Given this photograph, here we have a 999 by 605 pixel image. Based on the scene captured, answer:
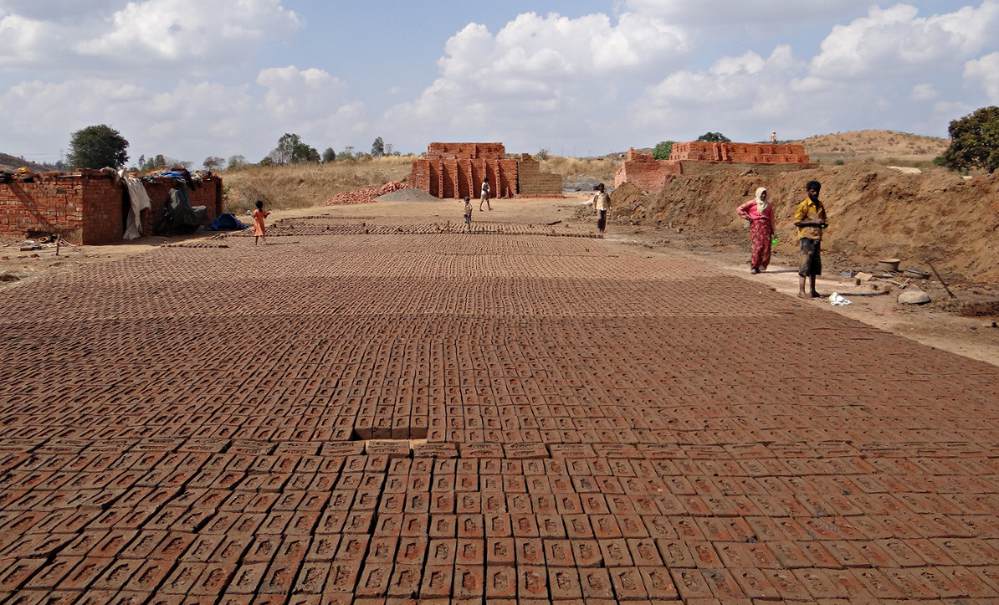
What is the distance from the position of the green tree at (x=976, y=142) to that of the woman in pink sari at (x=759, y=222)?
1021 inches

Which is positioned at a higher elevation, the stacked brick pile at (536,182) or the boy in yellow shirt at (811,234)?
the stacked brick pile at (536,182)

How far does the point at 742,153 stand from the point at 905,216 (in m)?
14.7

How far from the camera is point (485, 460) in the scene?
3.65 metres

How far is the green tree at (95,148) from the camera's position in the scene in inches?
1962

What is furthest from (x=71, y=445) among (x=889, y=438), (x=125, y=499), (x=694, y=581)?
(x=889, y=438)

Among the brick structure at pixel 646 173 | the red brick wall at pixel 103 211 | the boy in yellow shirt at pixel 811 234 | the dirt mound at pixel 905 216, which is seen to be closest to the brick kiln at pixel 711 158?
the brick structure at pixel 646 173

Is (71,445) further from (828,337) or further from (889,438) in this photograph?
(828,337)

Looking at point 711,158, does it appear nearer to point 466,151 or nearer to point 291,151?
point 466,151

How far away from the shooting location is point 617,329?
267 inches

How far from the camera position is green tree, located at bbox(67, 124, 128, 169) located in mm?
49844

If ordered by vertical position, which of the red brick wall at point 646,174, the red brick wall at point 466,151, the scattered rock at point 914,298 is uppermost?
the red brick wall at point 466,151

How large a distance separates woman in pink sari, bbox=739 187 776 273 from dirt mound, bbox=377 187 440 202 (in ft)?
74.0

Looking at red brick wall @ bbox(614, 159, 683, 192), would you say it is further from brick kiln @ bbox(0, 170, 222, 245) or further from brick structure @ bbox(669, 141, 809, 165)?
brick kiln @ bbox(0, 170, 222, 245)

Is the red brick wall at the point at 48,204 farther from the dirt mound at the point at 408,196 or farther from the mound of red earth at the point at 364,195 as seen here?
the mound of red earth at the point at 364,195
